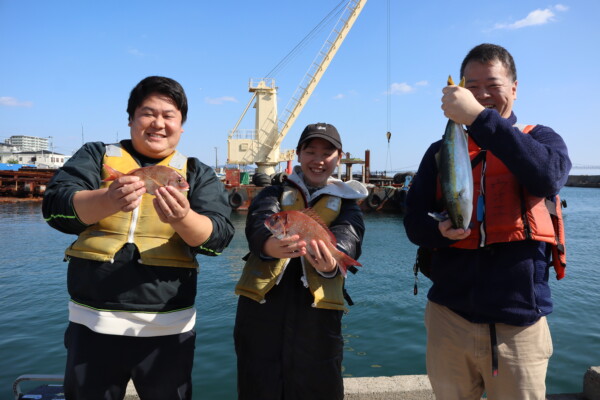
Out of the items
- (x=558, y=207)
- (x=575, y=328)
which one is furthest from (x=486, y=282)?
(x=575, y=328)

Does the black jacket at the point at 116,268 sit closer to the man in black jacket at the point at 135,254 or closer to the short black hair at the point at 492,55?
the man in black jacket at the point at 135,254

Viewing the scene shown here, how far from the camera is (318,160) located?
11.0 ft

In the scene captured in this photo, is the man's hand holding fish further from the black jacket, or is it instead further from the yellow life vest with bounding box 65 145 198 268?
the yellow life vest with bounding box 65 145 198 268

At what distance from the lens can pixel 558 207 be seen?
268cm

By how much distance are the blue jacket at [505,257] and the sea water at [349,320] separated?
456 cm

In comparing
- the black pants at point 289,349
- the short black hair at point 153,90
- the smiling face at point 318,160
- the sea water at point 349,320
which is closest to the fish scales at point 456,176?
the smiling face at point 318,160

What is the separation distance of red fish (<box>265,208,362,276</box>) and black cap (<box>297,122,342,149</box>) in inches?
28.4

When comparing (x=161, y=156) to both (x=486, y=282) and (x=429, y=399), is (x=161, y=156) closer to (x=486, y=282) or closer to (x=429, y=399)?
(x=486, y=282)

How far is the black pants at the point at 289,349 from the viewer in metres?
2.95

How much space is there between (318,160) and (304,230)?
2.61ft

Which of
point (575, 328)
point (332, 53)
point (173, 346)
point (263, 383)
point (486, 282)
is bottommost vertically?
point (575, 328)

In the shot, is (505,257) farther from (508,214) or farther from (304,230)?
(304,230)

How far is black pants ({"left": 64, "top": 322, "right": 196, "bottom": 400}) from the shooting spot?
99.0 inches

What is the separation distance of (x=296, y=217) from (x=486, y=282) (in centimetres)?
140
